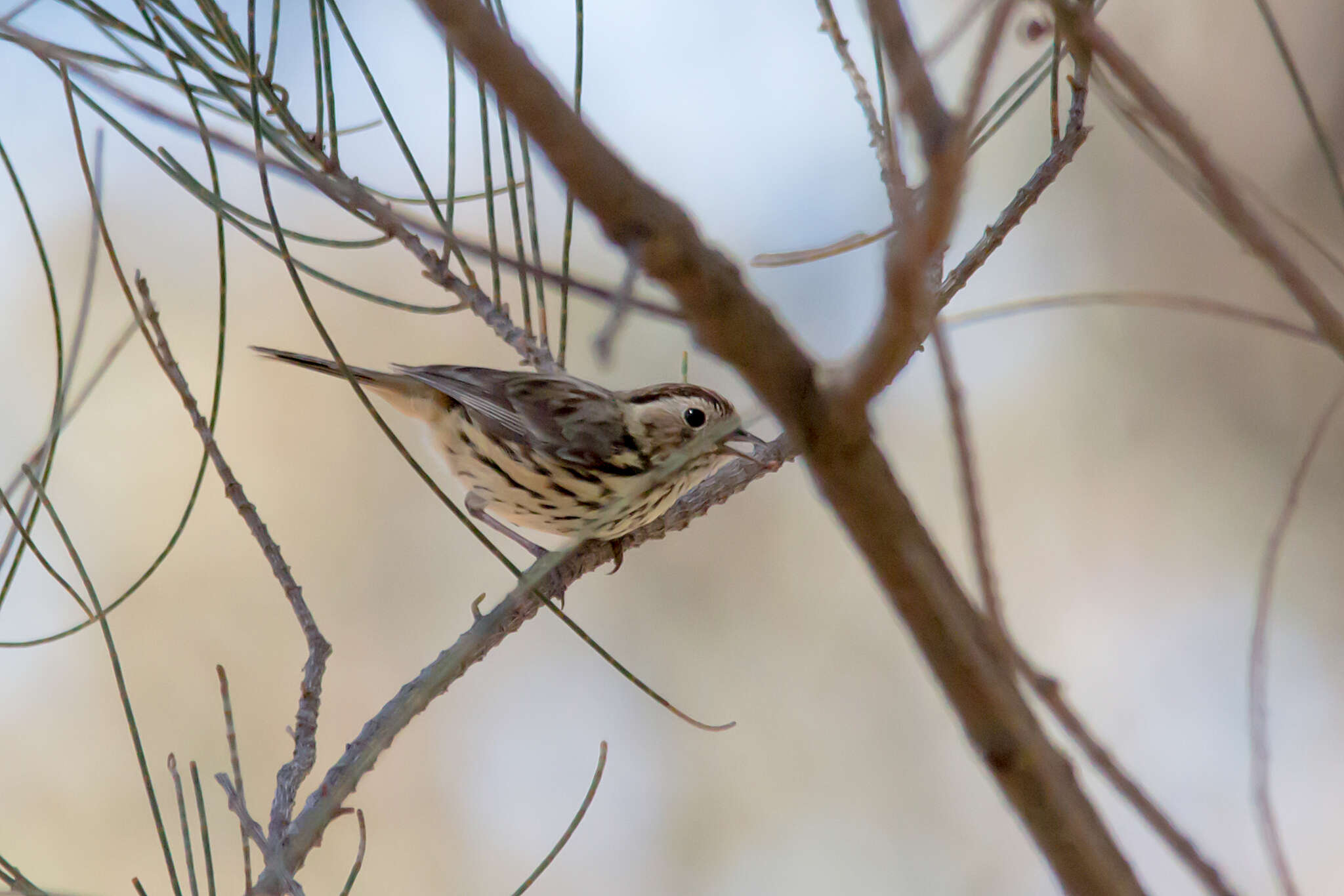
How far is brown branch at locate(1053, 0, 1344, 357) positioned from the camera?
31.9 inches

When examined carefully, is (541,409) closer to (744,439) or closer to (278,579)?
(744,439)

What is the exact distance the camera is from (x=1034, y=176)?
2523 mm

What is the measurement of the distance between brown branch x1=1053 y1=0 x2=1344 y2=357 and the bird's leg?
9.90 feet

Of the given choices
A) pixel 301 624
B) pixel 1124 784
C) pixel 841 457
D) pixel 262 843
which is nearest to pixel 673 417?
pixel 301 624

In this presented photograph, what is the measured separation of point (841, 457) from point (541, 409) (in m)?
3.20

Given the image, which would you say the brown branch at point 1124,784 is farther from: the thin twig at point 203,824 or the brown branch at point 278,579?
the brown branch at point 278,579

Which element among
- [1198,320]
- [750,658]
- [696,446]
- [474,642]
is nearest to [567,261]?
[474,642]

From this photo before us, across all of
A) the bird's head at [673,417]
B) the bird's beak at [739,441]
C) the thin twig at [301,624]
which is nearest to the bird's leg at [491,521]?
the bird's head at [673,417]

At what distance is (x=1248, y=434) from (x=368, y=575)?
4.57 metres

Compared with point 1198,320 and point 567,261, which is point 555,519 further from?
point 1198,320

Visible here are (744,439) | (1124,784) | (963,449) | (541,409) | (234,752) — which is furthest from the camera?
(541,409)

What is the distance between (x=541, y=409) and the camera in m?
4.05

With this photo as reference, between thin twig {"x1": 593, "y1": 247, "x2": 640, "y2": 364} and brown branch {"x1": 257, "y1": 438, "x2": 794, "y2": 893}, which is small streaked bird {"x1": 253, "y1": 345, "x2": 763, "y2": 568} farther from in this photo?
thin twig {"x1": 593, "y1": 247, "x2": 640, "y2": 364}

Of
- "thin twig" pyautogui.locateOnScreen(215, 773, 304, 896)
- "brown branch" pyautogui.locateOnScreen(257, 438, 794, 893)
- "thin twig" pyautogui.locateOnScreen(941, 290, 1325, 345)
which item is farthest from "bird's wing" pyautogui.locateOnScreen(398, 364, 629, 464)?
"thin twig" pyautogui.locateOnScreen(941, 290, 1325, 345)
